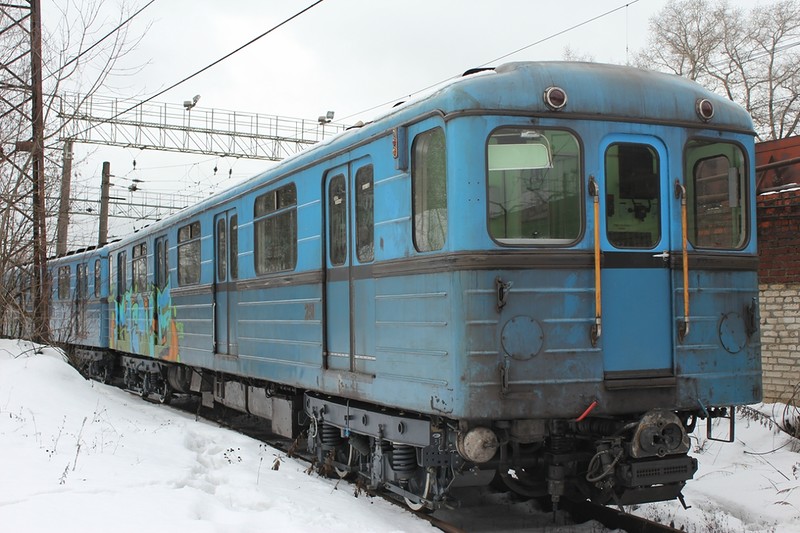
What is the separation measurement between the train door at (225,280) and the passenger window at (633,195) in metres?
5.33

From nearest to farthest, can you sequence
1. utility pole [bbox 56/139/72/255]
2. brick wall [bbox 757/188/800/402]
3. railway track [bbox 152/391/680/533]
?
railway track [bbox 152/391/680/533], brick wall [bbox 757/188/800/402], utility pole [bbox 56/139/72/255]

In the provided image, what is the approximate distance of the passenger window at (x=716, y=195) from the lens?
20.4ft

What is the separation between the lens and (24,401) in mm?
9820

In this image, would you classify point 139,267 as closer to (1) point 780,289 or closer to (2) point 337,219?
(2) point 337,219

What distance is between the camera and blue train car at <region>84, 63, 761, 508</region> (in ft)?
18.6

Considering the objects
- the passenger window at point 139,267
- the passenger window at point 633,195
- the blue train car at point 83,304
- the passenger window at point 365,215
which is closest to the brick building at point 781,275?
the passenger window at point 633,195

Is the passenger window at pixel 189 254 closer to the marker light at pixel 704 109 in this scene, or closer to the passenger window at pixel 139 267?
the passenger window at pixel 139 267

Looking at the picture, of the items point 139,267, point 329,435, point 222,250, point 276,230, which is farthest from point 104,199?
point 329,435

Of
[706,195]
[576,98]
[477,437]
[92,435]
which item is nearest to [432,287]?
[477,437]

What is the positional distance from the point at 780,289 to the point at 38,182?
11.7 metres

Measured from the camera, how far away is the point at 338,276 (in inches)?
291

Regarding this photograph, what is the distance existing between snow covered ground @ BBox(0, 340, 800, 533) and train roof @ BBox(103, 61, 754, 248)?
308 cm

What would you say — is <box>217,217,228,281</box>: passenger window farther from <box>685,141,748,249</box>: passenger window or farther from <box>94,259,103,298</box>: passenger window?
<box>94,259,103,298</box>: passenger window

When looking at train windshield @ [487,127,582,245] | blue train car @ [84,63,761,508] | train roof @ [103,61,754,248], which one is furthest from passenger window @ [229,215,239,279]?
train windshield @ [487,127,582,245]
